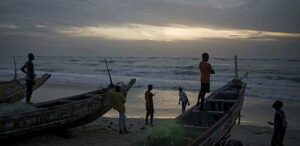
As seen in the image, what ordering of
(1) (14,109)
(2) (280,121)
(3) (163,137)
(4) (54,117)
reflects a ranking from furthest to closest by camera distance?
1. (4) (54,117)
2. (1) (14,109)
3. (2) (280,121)
4. (3) (163,137)

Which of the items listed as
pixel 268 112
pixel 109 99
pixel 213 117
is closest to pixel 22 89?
pixel 109 99

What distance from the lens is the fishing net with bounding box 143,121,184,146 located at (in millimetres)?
5898

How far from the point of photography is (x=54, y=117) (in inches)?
370

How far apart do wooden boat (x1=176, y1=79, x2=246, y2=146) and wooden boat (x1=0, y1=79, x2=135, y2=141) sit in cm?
368

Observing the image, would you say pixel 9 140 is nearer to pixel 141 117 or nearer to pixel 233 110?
pixel 233 110

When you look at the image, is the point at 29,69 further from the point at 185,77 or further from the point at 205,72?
the point at 185,77

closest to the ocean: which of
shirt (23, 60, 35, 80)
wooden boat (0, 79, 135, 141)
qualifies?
wooden boat (0, 79, 135, 141)

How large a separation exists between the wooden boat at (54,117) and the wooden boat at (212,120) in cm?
368

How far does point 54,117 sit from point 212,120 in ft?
14.9

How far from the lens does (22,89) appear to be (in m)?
15.0

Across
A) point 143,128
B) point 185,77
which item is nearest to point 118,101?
point 143,128

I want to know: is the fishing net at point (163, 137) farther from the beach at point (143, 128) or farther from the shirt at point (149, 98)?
the shirt at point (149, 98)

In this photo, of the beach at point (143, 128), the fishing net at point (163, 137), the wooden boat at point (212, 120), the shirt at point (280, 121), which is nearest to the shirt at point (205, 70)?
the wooden boat at point (212, 120)

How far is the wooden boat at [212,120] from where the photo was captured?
21.1 feet
